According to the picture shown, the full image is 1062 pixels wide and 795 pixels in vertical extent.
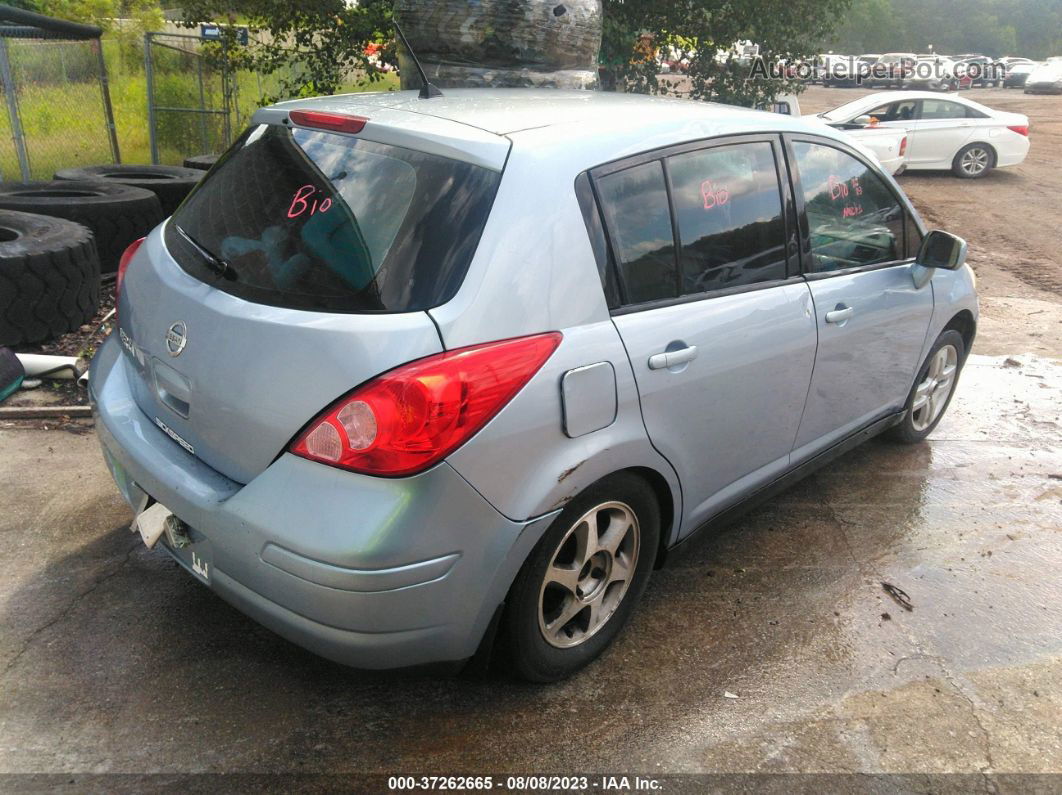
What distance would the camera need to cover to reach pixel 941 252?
4.02m

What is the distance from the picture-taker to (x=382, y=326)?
229cm

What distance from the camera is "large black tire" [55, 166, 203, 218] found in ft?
23.7

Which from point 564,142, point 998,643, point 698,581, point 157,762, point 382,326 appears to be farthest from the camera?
point 698,581

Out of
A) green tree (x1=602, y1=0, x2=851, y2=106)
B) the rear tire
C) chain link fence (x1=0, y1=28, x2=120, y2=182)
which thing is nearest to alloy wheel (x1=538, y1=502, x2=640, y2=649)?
chain link fence (x1=0, y1=28, x2=120, y2=182)

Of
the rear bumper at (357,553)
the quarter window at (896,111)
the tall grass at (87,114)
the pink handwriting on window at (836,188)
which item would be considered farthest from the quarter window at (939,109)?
the rear bumper at (357,553)

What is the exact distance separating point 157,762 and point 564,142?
2047 mm

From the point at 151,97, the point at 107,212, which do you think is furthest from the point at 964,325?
the point at 151,97

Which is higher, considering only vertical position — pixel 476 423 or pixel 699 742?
pixel 476 423

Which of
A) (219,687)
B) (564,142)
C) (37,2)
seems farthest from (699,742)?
(37,2)

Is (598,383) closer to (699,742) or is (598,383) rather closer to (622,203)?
(622,203)

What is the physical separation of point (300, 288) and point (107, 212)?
14.3 ft

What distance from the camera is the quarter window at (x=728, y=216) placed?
300cm

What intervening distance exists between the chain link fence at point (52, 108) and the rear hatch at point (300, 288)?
692cm

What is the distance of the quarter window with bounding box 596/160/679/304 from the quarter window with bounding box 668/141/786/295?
73 millimetres
